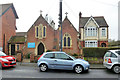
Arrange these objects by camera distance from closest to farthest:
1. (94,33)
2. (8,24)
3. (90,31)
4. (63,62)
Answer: (63,62) → (8,24) → (94,33) → (90,31)

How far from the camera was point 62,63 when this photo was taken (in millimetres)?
7266

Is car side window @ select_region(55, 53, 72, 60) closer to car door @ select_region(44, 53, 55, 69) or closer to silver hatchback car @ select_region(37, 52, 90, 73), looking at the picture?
silver hatchback car @ select_region(37, 52, 90, 73)

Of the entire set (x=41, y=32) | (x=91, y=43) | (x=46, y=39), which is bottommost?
(x=91, y=43)

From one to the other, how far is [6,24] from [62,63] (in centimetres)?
1717

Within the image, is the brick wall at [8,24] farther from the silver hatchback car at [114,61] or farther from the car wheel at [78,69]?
the silver hatchback car at [114,61]

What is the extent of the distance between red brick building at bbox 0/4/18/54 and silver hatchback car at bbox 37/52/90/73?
14323 mm

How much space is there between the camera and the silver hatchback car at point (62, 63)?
23.3 feet

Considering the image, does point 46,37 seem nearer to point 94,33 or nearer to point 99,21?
point 94,33

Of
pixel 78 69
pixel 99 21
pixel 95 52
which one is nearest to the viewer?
pixel 78 69

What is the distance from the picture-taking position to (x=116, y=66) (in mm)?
7027

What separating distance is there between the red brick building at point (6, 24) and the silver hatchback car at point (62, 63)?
14.3m

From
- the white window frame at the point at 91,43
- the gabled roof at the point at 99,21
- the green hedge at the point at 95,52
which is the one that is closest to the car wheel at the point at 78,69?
the green hedge at the point at 95,52

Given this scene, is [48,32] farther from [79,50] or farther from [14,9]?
[14,9]

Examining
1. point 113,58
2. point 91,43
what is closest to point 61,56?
point 113,58
